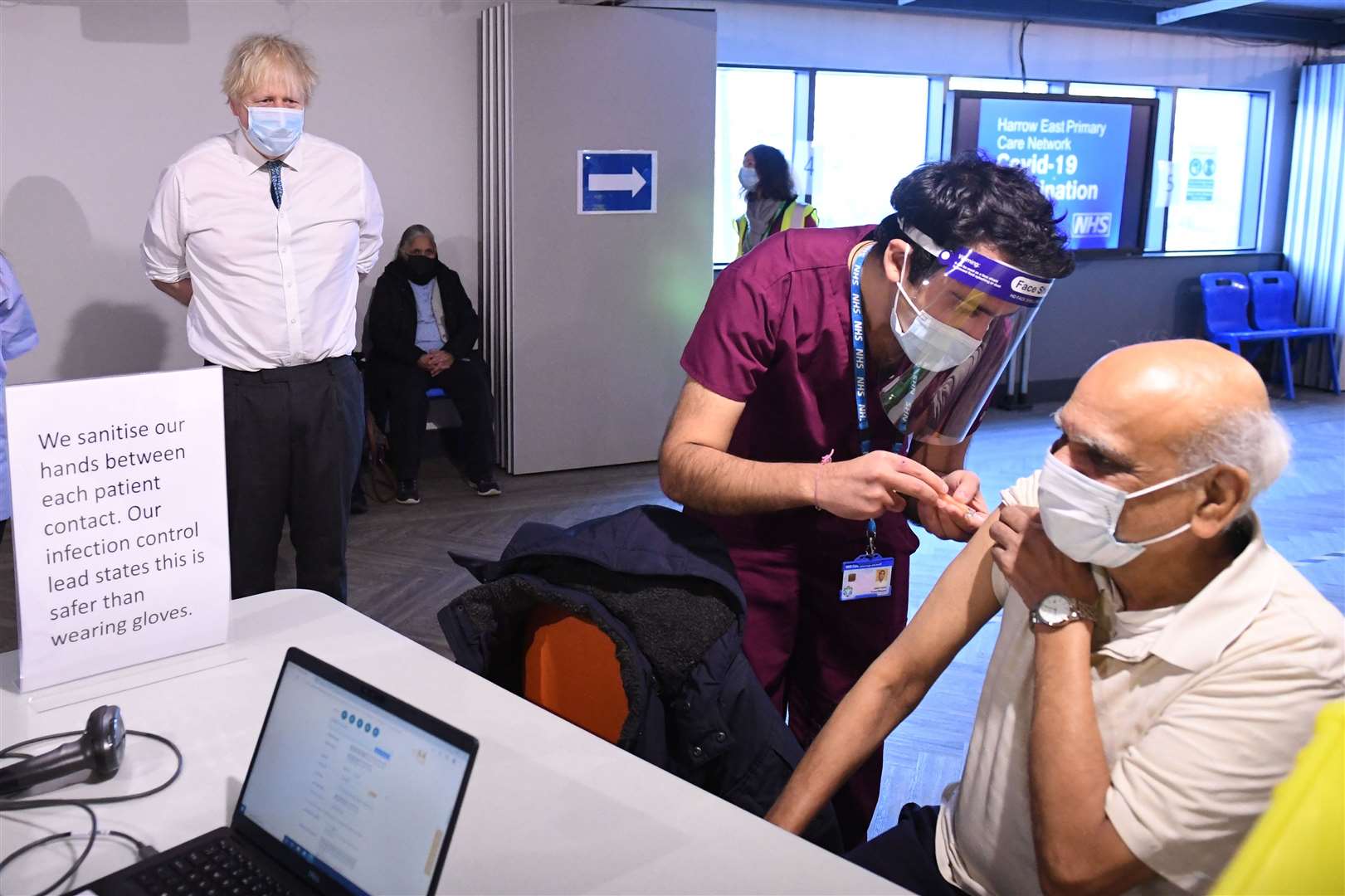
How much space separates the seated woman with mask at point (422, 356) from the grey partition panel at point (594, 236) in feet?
0.80

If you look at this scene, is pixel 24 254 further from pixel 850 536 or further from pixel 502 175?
pixel 850 536

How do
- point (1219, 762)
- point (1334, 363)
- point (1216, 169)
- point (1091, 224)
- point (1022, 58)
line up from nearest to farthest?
point (1219, 762) → point (1022, 58) → point (1091, 224) → point (1334, 363) → point (1216, 169)

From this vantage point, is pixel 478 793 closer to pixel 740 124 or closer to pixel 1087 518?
pixel 1087 518

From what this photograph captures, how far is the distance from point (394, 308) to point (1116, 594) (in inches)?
191

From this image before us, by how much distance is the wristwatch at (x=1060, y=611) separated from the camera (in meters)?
1.46

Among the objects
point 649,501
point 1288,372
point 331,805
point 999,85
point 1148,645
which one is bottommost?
point 649,501

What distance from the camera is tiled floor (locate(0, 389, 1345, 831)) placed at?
11.0 feet

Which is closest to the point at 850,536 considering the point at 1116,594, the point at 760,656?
the point at 760,656

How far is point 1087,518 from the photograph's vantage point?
143cm

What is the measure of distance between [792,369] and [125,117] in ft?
15.0

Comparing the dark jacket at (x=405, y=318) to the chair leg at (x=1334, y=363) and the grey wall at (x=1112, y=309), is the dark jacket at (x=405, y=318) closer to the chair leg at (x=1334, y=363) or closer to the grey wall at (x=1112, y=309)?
the grey wall at (x=1112, y=309)

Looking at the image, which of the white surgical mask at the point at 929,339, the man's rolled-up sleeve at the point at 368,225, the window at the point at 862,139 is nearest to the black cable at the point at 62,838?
the white surgical mask at the point at 929,339

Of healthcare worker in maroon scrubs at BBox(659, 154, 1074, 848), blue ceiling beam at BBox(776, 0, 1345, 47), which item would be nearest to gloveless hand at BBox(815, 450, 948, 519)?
healthcare worker in maroon scrubs at BBox(659, 154, 1074, 848)

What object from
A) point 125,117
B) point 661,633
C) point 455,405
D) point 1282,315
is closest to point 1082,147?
point 1282,315
